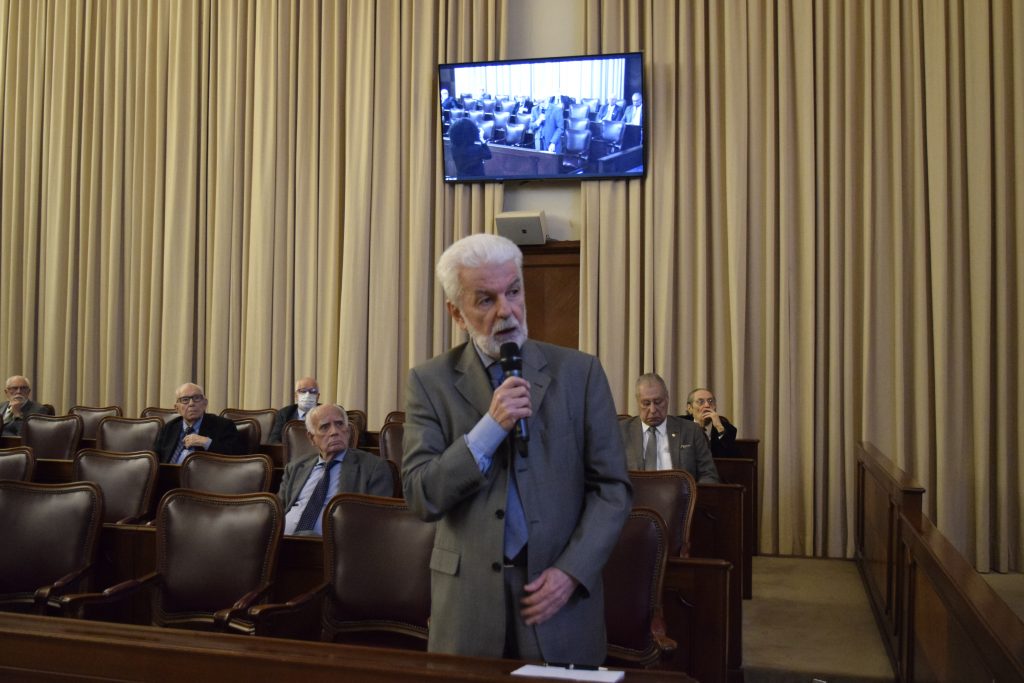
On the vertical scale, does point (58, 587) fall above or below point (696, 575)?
below

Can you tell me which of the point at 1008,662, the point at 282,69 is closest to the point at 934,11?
the point at 282,69

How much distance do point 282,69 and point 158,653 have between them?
781cm

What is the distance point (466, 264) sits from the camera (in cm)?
182

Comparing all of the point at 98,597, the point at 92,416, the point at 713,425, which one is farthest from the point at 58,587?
the point at 92,416

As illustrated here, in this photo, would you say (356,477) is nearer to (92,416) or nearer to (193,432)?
(193,432)

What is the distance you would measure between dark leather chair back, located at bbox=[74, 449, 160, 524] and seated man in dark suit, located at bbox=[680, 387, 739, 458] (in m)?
3.34

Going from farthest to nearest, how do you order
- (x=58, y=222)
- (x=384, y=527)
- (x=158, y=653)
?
(x=58, y=222) < (x=384, y=527) < (x=158, y=653)

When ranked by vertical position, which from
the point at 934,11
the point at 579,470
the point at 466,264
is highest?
the point at 934,11

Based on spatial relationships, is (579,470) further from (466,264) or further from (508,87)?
(508,87)

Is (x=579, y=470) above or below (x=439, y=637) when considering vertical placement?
above

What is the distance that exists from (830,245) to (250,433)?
4577 mm

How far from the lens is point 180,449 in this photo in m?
6.16

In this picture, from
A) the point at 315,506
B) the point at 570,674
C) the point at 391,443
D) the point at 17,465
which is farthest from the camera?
the point at 391,443

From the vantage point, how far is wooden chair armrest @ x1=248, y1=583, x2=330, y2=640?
3025 millimetres
